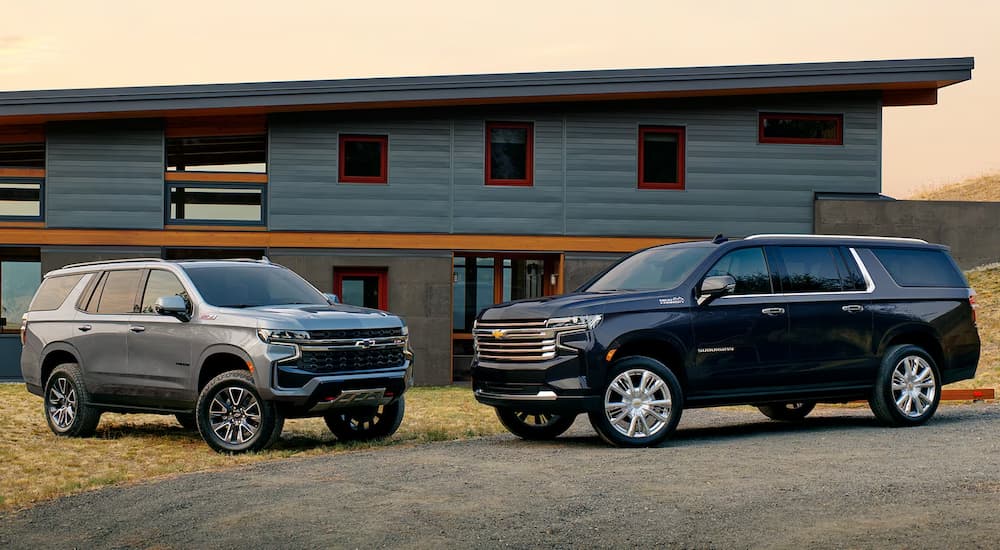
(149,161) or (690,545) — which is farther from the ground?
(149,161)

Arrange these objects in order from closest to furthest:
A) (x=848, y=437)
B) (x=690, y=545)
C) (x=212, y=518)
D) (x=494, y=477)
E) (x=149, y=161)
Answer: (x=690, y=545)
(x=212, y=518)
(x=494, y=477)
(x=848, y=437)
(x=149, y=161)

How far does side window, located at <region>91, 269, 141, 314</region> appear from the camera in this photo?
1355cm

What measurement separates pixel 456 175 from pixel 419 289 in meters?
2.33

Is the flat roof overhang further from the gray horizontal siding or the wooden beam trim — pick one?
the wooden beam trim

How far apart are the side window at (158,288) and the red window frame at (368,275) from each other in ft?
35.1

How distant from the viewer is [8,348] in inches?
946

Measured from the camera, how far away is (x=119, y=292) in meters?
13.7

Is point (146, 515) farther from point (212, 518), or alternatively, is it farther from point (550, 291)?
point (550, 291)

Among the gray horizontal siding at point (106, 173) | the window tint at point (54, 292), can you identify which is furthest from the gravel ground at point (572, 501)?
the gray horizontal siding at point (106, 173)

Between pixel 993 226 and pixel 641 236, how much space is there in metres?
7.15

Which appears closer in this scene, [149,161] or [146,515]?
[146,515]

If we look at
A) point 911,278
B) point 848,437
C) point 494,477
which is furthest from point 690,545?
point 911,278

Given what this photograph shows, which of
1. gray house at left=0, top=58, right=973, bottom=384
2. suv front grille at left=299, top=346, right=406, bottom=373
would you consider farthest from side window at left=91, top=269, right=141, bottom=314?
gray house at left=0, top=58, right=973, bottom=384

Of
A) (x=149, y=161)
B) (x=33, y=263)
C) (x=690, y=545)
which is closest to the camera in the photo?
(x=690, y=545)
